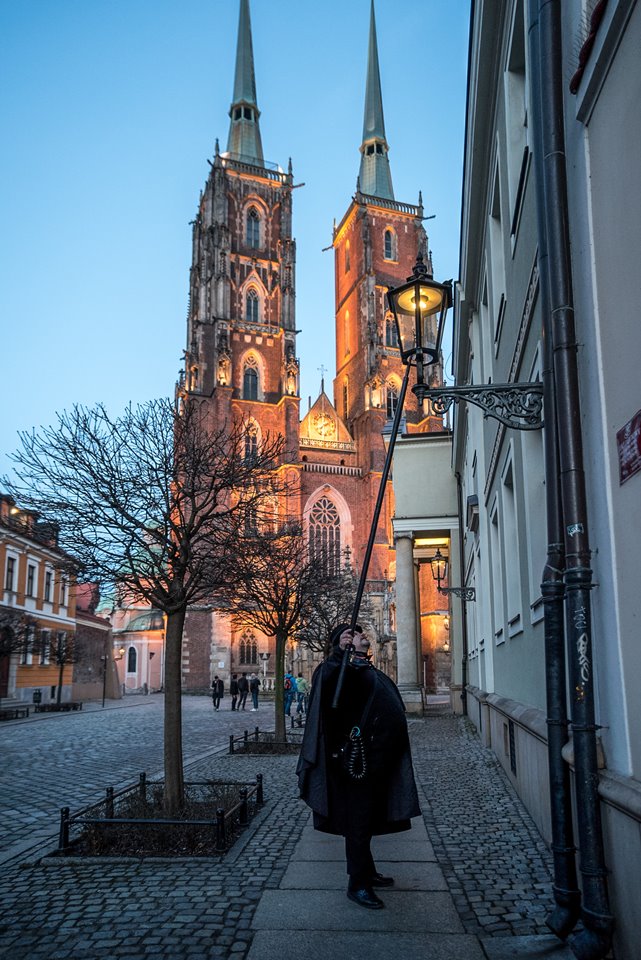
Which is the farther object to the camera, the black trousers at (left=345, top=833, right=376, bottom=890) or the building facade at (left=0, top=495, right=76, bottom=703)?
the building facade at (left=0, top=495, right=76, bottom=703)

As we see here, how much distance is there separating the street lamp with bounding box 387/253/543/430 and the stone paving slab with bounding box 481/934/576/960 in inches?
119

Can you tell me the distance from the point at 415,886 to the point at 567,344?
12.1 ft

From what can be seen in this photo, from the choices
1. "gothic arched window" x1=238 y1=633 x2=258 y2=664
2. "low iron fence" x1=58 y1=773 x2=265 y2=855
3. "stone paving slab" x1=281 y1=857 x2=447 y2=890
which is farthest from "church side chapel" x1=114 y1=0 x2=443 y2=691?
"stone paving slab" x1=281 y1=857 x2=447 y2=890

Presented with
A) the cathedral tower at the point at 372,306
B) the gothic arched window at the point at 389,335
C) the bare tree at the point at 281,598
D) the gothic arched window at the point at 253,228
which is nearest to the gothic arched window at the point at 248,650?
the cathedral tower at the point at 372,306

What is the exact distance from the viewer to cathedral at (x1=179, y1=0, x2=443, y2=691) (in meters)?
54.7

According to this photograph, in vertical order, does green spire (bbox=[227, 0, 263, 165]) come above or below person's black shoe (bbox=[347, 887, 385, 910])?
above

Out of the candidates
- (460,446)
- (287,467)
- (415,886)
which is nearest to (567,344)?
(415,886)

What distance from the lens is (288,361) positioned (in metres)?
59.6

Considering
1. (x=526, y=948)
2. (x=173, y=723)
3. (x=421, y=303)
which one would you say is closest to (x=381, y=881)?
(x=526, y=948)

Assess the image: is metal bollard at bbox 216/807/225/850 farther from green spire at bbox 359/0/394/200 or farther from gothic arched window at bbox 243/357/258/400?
green spire at bbox 359/0/394/200

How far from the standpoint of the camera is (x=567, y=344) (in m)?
4.46

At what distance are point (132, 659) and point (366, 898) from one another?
216 ft

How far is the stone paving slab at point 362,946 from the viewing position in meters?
3.95

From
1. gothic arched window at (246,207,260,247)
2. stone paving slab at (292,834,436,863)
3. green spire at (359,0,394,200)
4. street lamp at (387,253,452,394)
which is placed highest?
green spire at (359,0,394,200)
